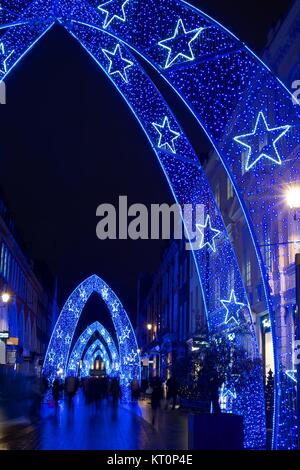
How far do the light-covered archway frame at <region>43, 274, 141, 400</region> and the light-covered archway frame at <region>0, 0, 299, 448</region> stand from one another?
29141 mm

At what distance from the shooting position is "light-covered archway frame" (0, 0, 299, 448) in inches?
630

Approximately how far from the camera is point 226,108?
16.5 metres

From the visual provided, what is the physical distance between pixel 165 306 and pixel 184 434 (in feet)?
176

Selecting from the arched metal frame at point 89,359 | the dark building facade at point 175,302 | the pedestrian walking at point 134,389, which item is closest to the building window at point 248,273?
the dark building facade at point 175,302

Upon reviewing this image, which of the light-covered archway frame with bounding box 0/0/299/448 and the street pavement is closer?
the light-covered archway frame with bounding box 0/0/299/448

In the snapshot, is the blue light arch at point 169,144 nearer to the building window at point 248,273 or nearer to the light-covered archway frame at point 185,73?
the light-covered archway frame at point 185,73

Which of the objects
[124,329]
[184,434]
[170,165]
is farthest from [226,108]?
[124,329]

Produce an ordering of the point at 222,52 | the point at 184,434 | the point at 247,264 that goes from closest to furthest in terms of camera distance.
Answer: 1. the point at 222,52
2. the point at 184,434
3. the point at 247,264

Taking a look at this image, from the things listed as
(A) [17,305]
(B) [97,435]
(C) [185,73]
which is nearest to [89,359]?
(A) [17,305]

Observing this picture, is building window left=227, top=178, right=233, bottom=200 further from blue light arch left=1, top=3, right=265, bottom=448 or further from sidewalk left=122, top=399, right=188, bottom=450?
blue light arch left=1, top=3, right=265, bottom=448

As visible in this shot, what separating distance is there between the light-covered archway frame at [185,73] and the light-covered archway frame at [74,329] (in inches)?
1147

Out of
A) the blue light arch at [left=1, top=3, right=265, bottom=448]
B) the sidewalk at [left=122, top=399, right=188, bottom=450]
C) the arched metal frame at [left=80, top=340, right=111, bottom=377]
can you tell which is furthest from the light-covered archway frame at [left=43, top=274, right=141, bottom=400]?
the arched metal frame at [left=80, top=340, right=111, bottom=377]
